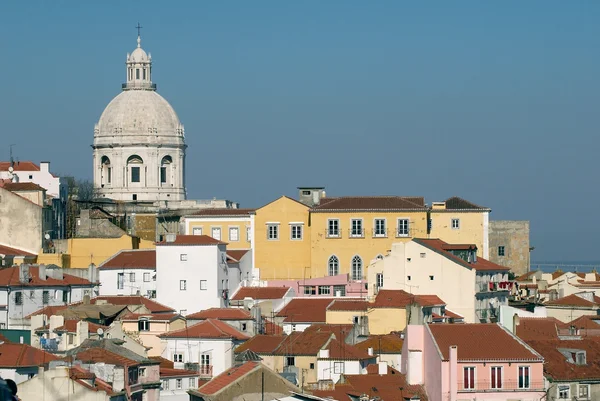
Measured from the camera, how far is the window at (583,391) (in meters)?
55.1

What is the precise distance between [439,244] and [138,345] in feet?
90.1

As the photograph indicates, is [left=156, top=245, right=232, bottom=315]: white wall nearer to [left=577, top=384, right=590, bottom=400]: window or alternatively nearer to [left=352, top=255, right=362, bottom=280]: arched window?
[left=352, top=255, right=362, bottom=280]: arched window

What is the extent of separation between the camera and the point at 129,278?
286 ft

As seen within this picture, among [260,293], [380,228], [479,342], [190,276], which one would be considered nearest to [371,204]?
[380,228]

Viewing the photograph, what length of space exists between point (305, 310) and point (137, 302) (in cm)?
708

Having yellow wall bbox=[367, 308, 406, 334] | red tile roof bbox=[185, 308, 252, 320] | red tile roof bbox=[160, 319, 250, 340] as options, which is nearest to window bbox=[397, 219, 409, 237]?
red tile roof bbox=[185, 308, 252, 320]

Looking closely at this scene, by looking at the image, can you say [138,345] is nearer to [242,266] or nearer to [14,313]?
[14,313]

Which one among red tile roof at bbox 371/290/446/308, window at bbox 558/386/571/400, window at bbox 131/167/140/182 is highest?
window at bbox 131/167/140/182

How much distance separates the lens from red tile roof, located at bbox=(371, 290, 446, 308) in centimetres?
7406

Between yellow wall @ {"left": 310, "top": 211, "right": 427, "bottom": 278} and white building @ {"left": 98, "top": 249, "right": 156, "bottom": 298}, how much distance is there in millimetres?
8607

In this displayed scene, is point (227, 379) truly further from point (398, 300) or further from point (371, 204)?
point (371, 204)

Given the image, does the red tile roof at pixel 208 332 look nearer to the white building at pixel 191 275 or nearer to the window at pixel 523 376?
the white building at pixel 191 275

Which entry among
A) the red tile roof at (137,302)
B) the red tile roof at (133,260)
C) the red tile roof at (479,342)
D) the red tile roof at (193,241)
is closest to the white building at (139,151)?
the red tile roof at (133,260)

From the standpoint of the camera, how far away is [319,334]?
221 ft
